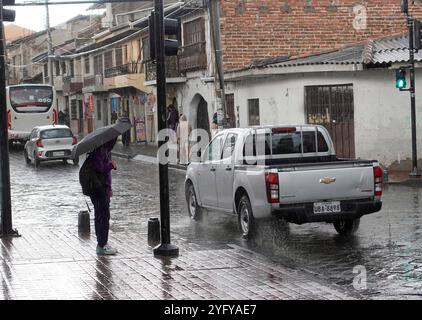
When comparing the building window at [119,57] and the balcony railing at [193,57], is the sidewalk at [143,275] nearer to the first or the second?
the balcony railing at [193,57]

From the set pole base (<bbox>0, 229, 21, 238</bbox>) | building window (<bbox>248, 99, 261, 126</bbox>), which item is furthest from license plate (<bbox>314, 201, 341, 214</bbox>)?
building window (<bbox>248, 99, 261, 126</bbox>)

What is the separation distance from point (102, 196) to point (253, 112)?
19440 millimetres

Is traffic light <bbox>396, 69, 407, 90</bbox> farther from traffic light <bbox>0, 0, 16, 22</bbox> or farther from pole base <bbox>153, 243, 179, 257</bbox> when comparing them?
pole base <bbox>153, 243, 179, 257</bbox>

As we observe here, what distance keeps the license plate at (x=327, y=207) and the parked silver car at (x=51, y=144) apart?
19262mm

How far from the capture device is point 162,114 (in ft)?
34.4

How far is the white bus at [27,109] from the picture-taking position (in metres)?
40.9

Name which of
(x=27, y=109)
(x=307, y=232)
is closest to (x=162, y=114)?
(x=307, y=232)

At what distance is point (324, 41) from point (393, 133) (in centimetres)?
1007

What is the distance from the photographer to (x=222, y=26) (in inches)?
1244

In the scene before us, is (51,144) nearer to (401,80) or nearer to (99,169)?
(401,80)

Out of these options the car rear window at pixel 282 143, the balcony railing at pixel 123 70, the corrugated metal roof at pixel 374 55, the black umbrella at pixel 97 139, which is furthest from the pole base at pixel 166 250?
the balcony railing at pixel 123 70

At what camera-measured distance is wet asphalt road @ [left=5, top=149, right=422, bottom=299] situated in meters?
9.41

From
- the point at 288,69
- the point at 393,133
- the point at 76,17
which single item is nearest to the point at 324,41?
the point at 288,69
